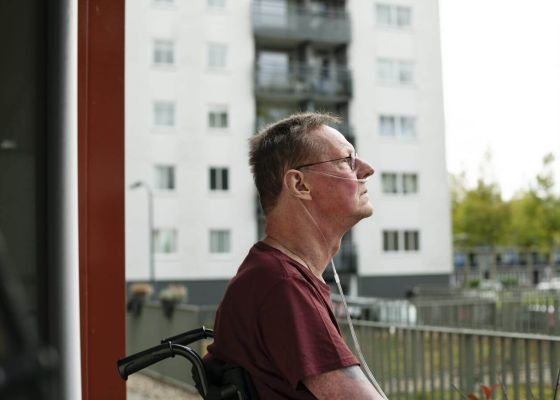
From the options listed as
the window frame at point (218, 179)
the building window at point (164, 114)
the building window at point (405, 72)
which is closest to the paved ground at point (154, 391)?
the window frame at point (218, 179)

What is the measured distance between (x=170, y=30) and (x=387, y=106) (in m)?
9.52

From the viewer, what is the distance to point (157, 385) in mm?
9094

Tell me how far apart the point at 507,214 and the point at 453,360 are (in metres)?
34.9

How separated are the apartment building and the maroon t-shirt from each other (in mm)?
25831

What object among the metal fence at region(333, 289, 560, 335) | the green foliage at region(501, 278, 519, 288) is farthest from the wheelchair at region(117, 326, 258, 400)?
the green foliage at region(501, 278, 519, 288)

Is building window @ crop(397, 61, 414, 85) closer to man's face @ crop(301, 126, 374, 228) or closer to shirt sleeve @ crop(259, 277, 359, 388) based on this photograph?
man's face @ crop(301, 126, 374, 228)

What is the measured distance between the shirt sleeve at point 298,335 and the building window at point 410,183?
3190 centimetres

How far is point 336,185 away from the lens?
1.68 m

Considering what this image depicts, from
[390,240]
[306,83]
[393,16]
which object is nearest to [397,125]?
[306,83]

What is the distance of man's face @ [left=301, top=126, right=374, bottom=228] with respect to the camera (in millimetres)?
1659

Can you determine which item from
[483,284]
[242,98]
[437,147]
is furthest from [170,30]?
[483,284]

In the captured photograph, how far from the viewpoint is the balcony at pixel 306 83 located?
31.5 metres

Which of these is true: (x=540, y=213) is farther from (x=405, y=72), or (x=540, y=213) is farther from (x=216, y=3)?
(x=216, y=3)

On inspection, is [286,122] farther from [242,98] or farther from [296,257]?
[242,98]
